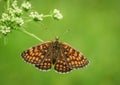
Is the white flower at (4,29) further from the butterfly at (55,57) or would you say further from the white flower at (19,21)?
the butterfly at (55,57)

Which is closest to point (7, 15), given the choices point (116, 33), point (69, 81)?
point (69, 81)

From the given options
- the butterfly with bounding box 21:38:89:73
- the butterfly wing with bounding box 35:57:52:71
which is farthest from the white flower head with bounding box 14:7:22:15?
the butterfly wing with bounding box 35:57:52:71

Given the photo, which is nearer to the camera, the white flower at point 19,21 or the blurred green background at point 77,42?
the white flower at point 19,21

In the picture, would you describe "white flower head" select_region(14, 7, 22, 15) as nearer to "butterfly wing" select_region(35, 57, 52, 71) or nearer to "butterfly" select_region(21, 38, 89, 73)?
"butterfly" select_region(21, 38, 89, 73)

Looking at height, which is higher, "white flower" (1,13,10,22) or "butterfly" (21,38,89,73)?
"white flower" (1,13,10,22)

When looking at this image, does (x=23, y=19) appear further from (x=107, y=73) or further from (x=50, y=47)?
(x=107, y=73)

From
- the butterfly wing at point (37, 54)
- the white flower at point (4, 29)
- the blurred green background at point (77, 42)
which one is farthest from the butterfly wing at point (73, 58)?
the blurred green background at point (77, 42)
